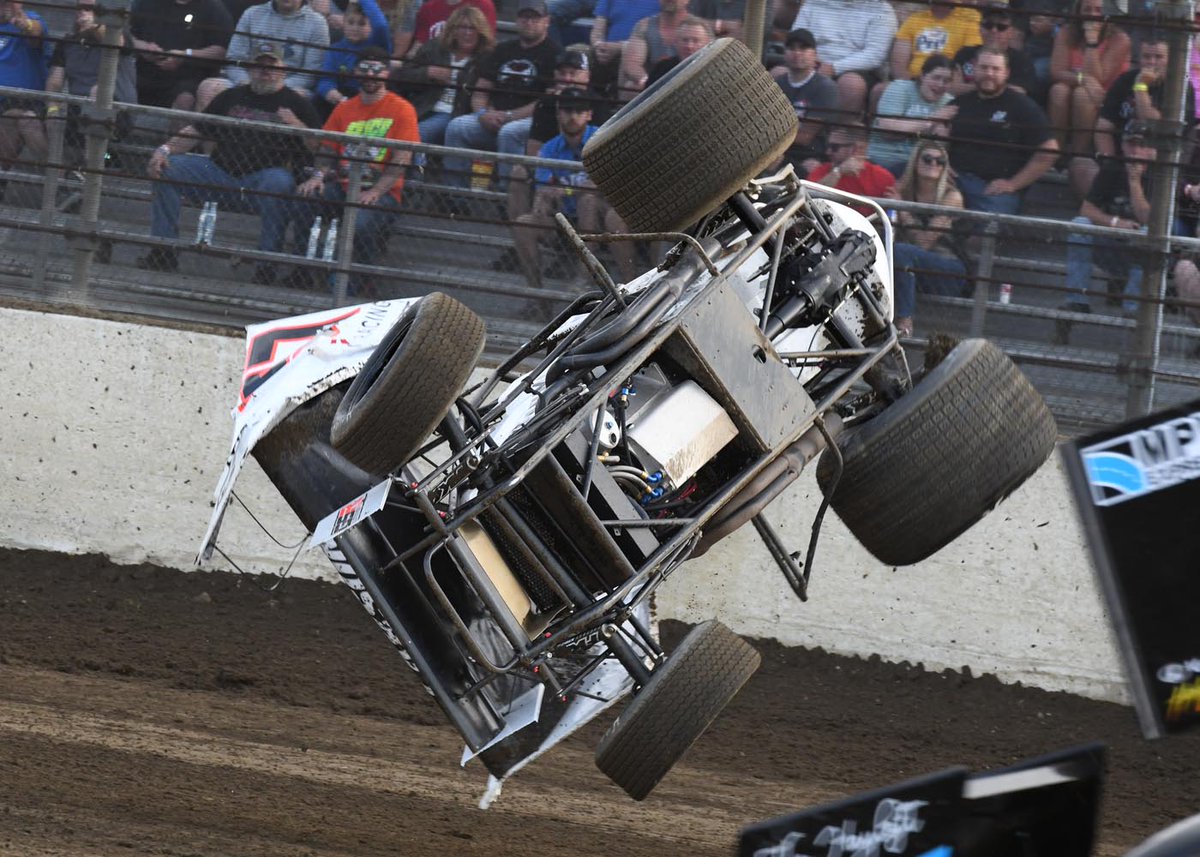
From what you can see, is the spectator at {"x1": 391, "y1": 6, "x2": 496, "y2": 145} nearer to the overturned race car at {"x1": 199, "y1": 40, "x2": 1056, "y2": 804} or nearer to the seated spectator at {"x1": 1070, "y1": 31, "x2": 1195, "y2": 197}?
the overturned race car at {"x1": 199, "y1": 40, "x2": 1056, "y2": 804}

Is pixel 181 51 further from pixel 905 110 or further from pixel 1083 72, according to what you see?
pixel 1083 72

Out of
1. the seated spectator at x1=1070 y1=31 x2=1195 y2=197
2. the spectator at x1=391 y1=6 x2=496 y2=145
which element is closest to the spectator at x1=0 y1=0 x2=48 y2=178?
the spectator at x1=391 y1=6 x2=496 y2=145

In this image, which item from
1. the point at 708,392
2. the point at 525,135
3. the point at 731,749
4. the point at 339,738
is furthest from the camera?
the point at 525,135

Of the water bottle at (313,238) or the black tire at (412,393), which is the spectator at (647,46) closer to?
the water bottle at (313,238)

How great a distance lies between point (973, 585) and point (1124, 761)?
1.11 metres

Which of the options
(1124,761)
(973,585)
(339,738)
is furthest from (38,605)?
(1124,761)

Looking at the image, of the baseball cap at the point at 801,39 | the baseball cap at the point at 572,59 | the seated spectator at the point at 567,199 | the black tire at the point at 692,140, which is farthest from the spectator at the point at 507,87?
the black tire at the point at 692,140

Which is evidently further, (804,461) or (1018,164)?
(1018,164)

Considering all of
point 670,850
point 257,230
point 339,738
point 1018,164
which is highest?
point 1018,164

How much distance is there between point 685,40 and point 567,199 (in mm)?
1046

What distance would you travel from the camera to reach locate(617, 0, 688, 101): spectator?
25.0 feet

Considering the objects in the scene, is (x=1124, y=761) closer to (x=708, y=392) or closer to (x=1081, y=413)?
(x=1081, y=413)

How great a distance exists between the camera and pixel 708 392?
4.60 metres

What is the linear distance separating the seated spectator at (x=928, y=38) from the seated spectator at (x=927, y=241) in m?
0.39
